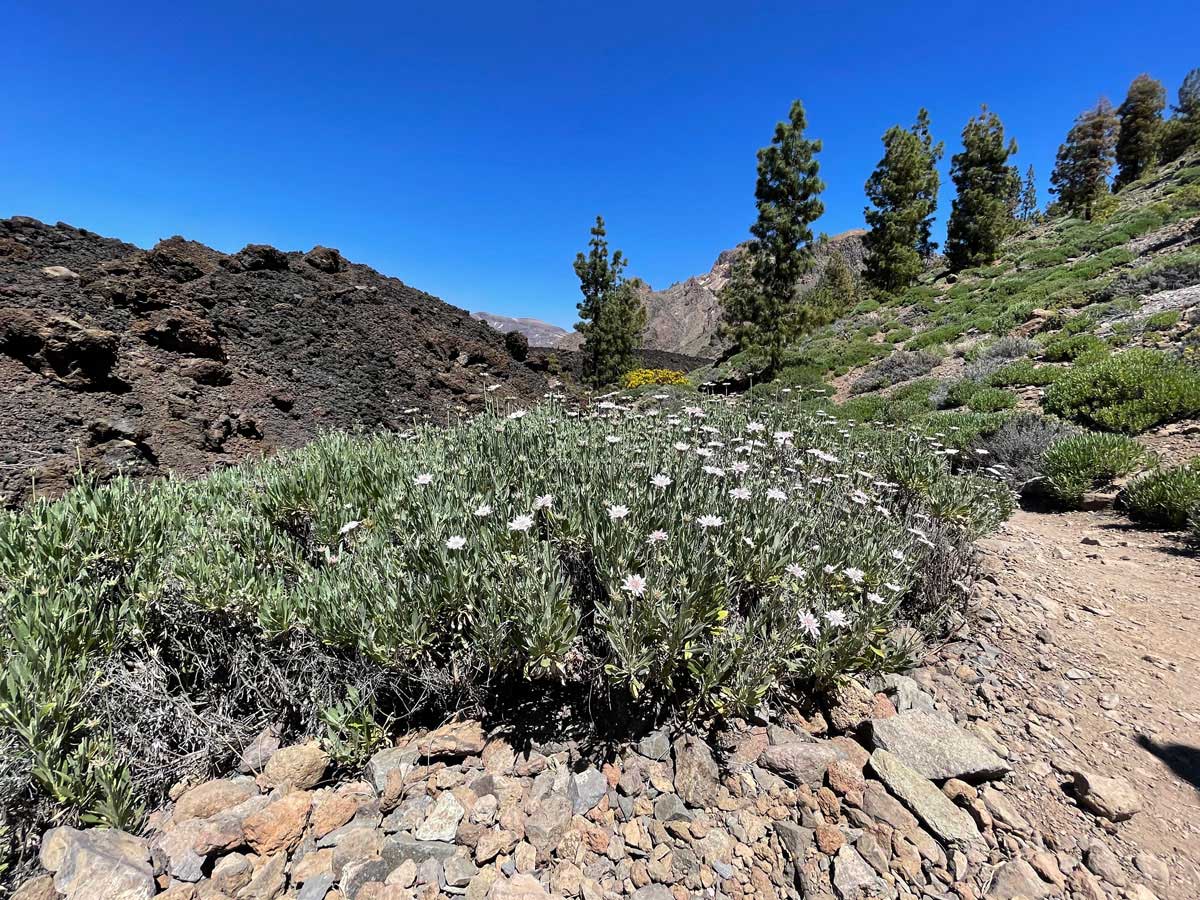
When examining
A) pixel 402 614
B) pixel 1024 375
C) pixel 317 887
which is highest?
pixel 1024 375

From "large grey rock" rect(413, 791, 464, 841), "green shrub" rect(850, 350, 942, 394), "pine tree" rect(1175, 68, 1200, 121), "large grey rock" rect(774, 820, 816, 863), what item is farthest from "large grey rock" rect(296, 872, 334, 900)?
"pine tree" rect(1175, 68, 1200, 121)

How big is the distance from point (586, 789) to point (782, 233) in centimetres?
1818

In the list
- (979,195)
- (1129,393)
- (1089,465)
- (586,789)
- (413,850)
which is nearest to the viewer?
(413,850)

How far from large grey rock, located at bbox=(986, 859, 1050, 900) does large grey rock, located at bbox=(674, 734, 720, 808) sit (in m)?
1.04

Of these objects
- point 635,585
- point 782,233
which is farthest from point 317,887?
point 782,233

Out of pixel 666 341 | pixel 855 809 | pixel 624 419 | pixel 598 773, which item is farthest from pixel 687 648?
pixel 666 341

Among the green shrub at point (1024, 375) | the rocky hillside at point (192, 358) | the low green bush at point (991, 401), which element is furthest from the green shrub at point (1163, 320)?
the rocky hillside at point (192, 358)

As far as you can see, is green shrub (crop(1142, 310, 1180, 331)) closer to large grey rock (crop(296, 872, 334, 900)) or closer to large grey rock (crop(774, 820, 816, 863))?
large grey rock (crop(774, 820, 816, 863))

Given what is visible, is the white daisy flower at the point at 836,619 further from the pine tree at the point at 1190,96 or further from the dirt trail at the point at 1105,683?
the pine tree at the point at 1190,96

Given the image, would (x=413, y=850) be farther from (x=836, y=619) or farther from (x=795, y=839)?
(x=836, y=619)

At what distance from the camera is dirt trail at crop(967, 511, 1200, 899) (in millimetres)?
2094

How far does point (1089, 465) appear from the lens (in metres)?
5.70

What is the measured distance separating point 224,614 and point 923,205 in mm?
35754

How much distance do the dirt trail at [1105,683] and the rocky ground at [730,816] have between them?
1 cm
